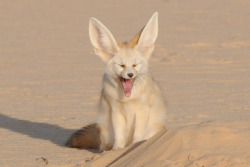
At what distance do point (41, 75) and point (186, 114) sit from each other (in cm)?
449

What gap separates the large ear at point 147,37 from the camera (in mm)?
6449

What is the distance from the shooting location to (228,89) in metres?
10.7

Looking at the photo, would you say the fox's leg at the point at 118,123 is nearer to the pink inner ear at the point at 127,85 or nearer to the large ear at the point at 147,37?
the pink inner ear at the point at 127,85

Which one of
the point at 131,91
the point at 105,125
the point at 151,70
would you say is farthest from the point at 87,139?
the point at 151,70

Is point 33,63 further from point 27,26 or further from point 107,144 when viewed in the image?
point 107,144

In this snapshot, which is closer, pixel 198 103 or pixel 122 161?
pixel 122 161

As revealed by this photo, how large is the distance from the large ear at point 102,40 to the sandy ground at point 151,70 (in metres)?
1.02

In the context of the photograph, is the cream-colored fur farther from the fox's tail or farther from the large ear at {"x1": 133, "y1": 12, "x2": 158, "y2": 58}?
the fox's tail

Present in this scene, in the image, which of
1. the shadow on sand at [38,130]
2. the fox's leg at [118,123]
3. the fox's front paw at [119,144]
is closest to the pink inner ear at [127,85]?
the fox's leg at [118,123]

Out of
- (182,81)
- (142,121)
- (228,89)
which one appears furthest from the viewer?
(182,81)

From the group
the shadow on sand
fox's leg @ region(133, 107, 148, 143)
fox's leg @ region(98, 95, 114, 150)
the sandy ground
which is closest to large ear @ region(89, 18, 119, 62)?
fox's leg @ region(98, 95, 114, 150)

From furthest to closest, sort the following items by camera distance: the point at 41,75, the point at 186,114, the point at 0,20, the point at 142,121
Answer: the point at 0,20
the point at 41,75
the point at 186,114
the point at 142,121

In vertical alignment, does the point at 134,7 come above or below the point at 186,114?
above

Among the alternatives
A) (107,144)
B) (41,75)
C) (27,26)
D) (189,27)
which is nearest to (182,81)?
(41,75)
